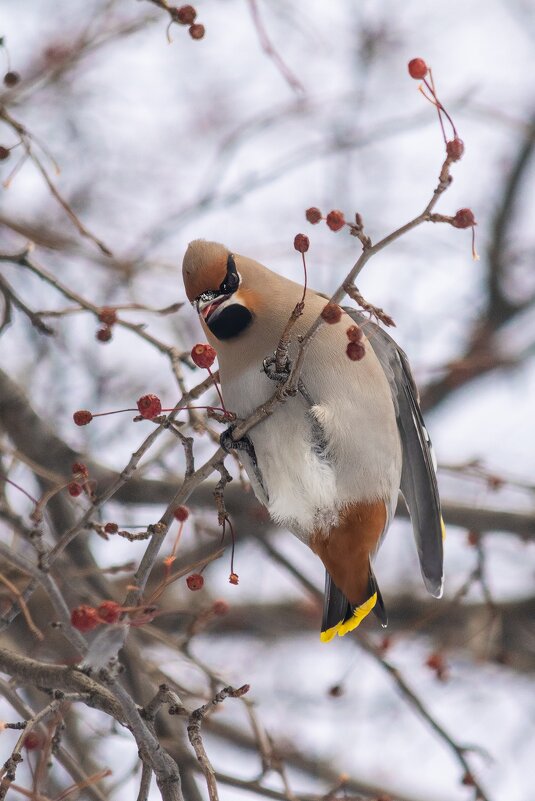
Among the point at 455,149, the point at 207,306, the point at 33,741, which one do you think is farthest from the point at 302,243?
the point at 33,741

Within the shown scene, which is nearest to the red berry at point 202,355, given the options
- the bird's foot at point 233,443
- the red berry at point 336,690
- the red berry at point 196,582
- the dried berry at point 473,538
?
the bird's foot at point 233,443

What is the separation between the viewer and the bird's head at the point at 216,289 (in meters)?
3.15

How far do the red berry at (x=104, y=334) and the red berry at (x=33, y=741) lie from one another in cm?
110

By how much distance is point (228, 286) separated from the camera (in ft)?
10.7

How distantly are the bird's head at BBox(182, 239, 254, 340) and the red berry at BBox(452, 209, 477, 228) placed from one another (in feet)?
3.81

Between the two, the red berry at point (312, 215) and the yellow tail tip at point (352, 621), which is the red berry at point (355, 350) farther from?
the yellow tail tip at point (352, 621)

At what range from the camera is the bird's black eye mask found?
125 inches

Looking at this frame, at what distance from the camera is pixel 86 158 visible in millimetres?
6117

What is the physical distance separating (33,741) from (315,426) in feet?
4.14

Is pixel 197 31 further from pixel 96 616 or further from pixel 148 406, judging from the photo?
pixel 96 616

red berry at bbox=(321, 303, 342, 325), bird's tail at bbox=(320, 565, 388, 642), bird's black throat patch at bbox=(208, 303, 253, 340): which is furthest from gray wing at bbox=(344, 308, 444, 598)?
red berry at bbox=(321, 303, 342, 325)

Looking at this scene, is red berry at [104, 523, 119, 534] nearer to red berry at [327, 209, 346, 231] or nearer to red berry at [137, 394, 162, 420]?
red berry at [137, 394, 162, 420]

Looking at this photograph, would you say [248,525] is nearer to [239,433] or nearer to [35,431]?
[35,431]

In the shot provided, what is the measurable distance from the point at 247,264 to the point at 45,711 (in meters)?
1.74
